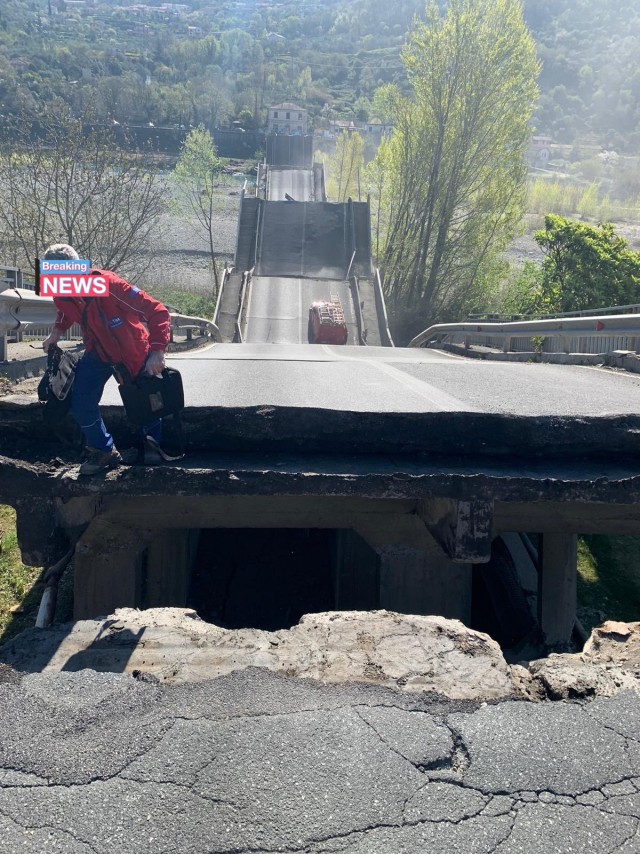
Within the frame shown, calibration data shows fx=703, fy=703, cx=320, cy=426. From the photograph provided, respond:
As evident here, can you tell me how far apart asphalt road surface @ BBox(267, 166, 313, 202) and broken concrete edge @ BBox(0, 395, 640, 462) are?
66.7m

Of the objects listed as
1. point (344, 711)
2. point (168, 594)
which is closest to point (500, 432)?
point (344, 711)

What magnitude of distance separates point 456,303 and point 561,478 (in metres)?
35.7

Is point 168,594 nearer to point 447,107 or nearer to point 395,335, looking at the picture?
point 395,335

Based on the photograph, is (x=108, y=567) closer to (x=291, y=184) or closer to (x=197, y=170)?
(x=197, y=170)

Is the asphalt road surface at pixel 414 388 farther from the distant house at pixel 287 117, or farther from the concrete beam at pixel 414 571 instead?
the distant house at pixel 287 117

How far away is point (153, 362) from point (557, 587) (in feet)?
13.4

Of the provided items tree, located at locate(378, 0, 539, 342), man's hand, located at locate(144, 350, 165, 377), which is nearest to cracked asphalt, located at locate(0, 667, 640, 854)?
man's hand, located at locate(144, 350, 165, 377)

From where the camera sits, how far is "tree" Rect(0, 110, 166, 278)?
71.4ft

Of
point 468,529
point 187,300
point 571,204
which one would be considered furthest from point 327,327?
point 571,204

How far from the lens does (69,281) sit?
4.16m

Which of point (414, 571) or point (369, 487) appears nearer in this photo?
point (369, 487)

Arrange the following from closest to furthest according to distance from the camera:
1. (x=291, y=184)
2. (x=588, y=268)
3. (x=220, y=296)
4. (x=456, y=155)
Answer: (x=588, y=268), (x=220, y=296), (x=456, y=155), (x=291, y=184)

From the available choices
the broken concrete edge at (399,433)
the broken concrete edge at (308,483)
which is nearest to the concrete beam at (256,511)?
the broken concrete edge at (399,433)

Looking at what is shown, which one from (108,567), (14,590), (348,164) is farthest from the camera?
(348,164)
